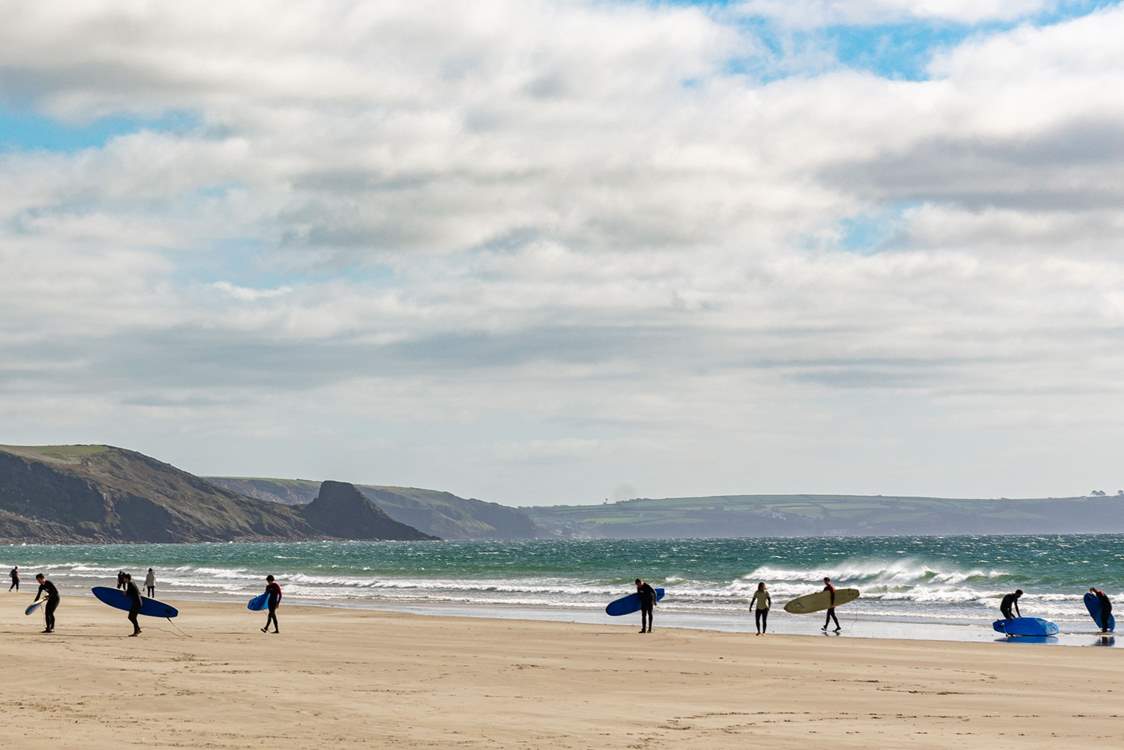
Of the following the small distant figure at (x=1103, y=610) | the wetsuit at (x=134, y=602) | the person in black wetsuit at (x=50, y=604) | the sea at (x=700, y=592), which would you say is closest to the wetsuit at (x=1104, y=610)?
the small distant figure at (x=1103, y=610)

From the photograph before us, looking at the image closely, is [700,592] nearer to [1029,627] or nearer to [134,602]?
[1029,627]

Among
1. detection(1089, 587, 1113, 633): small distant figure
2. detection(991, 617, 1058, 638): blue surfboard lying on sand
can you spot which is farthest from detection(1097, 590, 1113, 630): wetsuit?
detection(991, 617, 1058, 638): blue surfboard lying on sand

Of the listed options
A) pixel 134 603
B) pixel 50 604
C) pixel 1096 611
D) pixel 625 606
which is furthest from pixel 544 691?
pixel 1096 611

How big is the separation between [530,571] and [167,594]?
90.2 feet

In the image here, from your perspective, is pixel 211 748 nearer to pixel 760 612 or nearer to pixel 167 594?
pixel 760 612

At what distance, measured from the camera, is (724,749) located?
53.5 ft

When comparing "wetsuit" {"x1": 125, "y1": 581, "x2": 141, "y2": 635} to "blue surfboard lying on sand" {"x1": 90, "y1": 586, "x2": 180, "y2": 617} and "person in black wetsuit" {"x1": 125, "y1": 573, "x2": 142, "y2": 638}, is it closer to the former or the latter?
"person in black wetsuit" {"x1": 125, "y1": 573, "x2": 142, "y2": 638}

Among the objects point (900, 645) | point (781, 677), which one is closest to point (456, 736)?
point (781, 677)

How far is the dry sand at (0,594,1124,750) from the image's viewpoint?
676 inches

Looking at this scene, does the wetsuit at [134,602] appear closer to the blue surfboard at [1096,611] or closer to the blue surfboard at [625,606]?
the blue surfboard at [625,606]

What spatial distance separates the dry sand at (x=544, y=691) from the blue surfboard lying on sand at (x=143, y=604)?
30.1 inches

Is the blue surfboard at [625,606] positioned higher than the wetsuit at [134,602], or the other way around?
the wetsuit at [134,602]

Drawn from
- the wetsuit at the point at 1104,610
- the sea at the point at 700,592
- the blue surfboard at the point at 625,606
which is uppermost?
the wetsuit at the point at 1104,610

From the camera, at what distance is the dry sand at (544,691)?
1717cm
